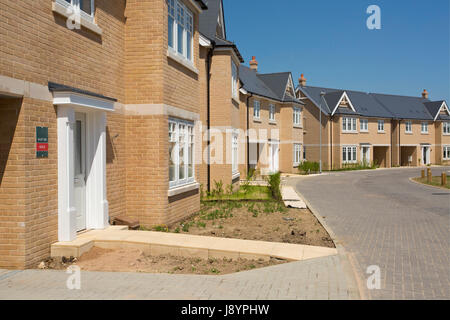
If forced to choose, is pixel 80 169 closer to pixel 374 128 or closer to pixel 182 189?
pixel 182 189

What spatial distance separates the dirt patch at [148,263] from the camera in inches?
279

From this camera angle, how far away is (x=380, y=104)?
5350cm

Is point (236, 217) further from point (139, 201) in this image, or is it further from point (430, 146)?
point (430, 146)

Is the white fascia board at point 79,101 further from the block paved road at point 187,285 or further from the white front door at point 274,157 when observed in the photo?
the white front door at point 274,157

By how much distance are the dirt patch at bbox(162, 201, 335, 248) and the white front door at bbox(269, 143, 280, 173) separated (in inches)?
781

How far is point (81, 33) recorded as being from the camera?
853 centimetres

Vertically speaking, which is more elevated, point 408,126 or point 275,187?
point 408,126

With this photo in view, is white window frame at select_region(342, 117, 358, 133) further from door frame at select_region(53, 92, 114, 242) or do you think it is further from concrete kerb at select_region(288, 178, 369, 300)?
door frame at select_region(53, 92, 114, 242)

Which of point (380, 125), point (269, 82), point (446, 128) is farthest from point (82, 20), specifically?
point (446, 128)

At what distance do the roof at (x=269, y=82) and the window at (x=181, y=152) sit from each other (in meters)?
20.5

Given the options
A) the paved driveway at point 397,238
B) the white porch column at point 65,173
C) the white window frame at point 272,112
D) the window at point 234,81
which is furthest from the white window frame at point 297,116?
the white porch column at point 65,173

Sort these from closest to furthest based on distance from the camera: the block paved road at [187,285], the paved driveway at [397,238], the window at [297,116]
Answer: the block paved road at [187,285]
the paved driveway at [397,238]
the window at [297,116]

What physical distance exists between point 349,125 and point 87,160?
134ft
